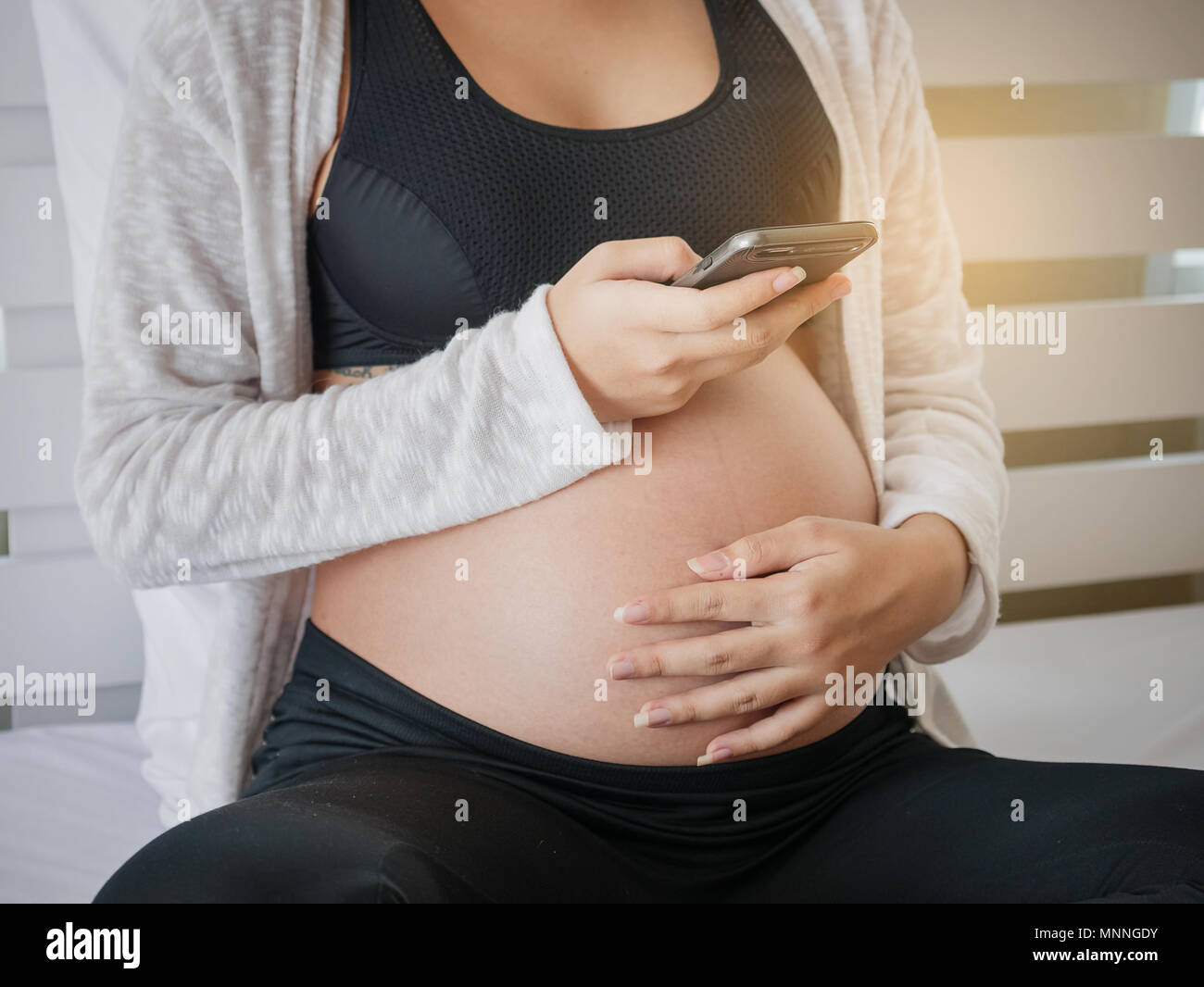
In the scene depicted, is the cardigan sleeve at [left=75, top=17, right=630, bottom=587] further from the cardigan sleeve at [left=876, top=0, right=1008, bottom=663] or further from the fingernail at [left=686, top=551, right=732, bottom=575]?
the cardigan sleeve at [left=876, top=0, right=1008, bottom=663]

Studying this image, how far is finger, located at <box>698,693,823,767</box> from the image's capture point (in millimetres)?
695

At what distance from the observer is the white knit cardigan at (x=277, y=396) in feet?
2.28

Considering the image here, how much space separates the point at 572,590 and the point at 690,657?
0.10 meters

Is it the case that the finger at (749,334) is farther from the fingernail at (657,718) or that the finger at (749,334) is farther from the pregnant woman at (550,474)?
the fingernail at (657,718)

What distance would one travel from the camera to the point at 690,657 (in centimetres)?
68

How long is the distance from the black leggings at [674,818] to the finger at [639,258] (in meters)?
0.33

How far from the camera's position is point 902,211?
974mm

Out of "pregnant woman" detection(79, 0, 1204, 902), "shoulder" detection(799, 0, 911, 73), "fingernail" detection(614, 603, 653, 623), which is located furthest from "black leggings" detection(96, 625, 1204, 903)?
"shoulder" detection(799, 0, 911, 73)

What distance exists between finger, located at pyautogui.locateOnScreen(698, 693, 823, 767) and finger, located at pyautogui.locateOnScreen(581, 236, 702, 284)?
1.05ft

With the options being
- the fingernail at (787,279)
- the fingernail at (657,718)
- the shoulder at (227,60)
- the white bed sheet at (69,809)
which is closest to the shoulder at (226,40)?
the shoulder at (227,60)

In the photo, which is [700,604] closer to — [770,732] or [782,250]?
[770,732]
